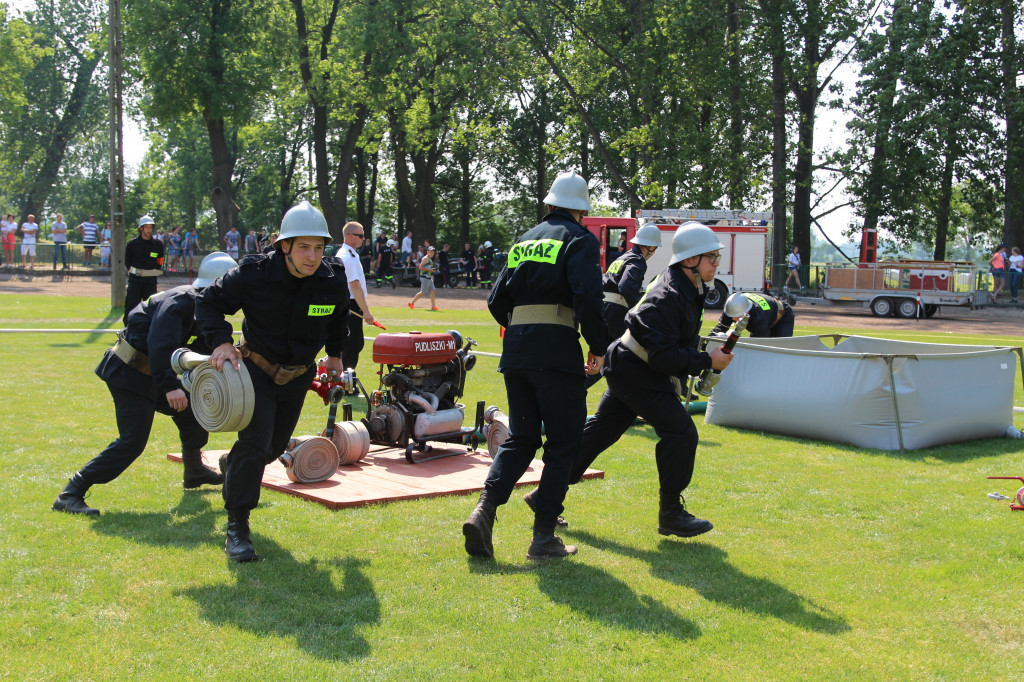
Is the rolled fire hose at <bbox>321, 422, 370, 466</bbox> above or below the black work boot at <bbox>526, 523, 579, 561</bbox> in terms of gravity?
above

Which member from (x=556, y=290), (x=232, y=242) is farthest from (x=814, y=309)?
(x=556, y=290)

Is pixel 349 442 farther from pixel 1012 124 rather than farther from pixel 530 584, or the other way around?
pixel 1012 124

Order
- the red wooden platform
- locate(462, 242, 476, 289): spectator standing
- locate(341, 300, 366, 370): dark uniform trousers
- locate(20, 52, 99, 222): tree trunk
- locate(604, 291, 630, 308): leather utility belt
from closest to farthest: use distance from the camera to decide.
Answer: the red wooden platform, locate(604, 291, 630, 308): leather utility belt, locate(341, 300, 366, 370): dark uniform trousers, locate(462, 242, 476, 289): spectator standing, locate(20, 52, 99, 222): tree trunk

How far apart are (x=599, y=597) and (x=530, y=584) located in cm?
39

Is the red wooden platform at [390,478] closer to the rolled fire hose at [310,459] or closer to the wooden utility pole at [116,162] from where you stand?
the rolled fire hose at [310,459]

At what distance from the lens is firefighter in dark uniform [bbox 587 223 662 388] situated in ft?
29.2

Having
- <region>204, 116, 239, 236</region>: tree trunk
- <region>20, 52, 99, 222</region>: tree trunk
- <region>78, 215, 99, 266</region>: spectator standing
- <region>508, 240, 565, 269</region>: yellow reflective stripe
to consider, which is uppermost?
<region>20, 52, 99, 222</region>: tree trunk

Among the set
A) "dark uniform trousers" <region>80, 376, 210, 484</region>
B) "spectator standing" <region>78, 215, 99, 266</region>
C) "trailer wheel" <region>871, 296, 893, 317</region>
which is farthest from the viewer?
"spectator standing" <region>78, 215, 99, 266</region>

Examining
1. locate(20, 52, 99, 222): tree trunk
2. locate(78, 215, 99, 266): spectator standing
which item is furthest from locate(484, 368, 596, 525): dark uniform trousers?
locate(20, 52, 99, 222): tree trunk

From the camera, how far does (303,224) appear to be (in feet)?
17.7

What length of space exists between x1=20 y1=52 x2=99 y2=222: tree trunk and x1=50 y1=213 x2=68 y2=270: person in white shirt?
107ft

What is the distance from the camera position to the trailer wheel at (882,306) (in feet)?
101

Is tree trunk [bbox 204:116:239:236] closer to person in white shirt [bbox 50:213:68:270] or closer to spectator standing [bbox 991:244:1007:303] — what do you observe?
person in white shirt [bbox 50:213:68:270]

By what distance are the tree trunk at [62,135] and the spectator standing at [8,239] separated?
30348 millimetres
